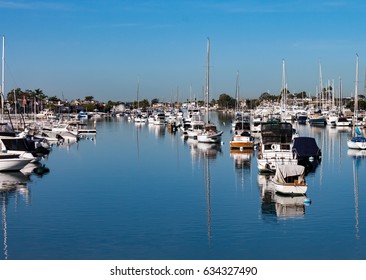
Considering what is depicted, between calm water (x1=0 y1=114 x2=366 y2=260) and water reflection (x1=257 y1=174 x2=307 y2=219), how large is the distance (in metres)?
0.10

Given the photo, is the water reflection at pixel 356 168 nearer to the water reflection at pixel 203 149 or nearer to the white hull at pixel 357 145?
the white hull at pixel 357 145

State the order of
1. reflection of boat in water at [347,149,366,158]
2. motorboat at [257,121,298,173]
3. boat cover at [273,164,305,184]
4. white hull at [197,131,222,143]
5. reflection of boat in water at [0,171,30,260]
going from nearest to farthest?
reflection of boat in water at [0,171,30,260]
boat cover at [273,164,305,184]
motorboat at [257,121,298,173]
reflection of boat in water at [347,149,366,158]
white hull at [197,131,222,143]

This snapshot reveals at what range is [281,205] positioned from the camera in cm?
3294

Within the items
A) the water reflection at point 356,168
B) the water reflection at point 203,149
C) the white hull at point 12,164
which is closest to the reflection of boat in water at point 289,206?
the water reflection at point 356,168

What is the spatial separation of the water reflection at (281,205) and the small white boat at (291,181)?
1.21ft

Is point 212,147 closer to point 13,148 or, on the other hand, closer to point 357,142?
point 357,142

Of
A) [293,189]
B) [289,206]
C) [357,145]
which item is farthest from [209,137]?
[289,206]

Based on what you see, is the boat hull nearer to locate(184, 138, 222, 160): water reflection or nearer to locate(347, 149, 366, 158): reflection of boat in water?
locate(184, 138, 222, 160): water reflection

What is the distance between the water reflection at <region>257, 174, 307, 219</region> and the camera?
30828mm

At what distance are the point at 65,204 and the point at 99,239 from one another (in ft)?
30.2

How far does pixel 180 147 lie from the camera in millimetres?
72438

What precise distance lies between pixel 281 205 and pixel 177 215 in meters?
5.58

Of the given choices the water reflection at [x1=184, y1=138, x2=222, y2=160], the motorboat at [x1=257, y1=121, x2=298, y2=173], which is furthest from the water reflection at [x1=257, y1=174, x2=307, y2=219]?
the water reflection at [x1=184, y1=138, x2=222, y2=160]

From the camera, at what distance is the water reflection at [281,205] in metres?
30.8
